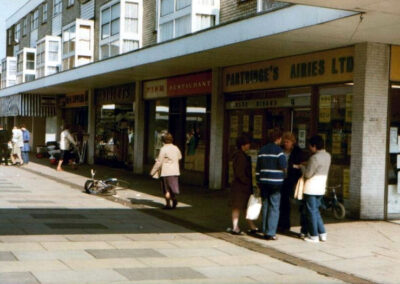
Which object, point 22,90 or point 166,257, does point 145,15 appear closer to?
point 22,90

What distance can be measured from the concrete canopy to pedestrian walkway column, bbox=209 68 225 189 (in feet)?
1.65

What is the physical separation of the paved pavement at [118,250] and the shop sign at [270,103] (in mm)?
2975

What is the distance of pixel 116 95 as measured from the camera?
2252 centimetres

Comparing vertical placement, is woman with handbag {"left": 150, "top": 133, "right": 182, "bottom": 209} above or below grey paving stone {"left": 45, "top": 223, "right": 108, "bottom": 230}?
above

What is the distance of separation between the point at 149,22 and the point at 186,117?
13.9ft

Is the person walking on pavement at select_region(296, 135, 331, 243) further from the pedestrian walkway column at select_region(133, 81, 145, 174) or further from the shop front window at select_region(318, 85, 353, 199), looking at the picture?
the pedestrian walkway column at select_region(133, 81, 145, 174)

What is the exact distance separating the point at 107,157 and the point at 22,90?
321 inches

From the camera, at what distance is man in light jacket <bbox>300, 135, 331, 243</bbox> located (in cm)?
841

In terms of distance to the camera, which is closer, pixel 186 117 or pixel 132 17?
pixel 186 117

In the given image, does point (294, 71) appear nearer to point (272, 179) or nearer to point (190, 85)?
Answer: point (272, 179)

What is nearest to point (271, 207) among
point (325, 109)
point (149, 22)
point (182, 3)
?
point (325, 109)

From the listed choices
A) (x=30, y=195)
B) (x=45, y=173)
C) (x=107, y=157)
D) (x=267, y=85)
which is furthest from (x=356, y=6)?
(x=107, y=157)

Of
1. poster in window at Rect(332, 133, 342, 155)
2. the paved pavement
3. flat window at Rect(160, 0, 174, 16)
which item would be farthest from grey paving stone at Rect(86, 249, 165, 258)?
flat window at Rect(160, 0, 174, 16)

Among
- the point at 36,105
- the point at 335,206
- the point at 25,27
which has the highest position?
the point at 25,27
